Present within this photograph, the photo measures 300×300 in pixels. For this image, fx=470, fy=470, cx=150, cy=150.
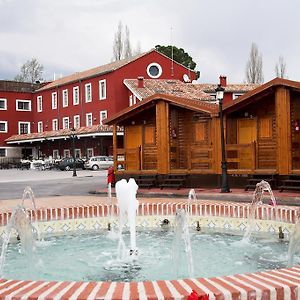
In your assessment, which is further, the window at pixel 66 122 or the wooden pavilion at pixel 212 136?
the window at pixel 66 122

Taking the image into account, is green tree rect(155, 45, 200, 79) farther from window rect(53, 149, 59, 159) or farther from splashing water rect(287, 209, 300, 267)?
splashing water rect(287, 209, 300, 267)

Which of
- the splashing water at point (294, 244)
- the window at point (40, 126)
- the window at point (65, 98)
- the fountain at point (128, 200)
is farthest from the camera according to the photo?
the window at point (40, 126)

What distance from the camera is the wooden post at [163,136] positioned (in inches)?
775

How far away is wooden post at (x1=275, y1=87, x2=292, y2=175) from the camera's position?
1658 cm

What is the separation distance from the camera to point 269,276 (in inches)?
155

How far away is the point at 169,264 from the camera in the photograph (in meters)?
7.04

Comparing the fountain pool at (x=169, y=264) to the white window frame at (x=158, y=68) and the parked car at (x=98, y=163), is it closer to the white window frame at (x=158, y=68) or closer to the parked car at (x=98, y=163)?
the parked car at (x=98, y=163)

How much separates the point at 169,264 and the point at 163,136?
42.5 ft

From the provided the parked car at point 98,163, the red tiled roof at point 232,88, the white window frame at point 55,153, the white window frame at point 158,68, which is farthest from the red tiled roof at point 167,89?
the white window frame at point 55,153

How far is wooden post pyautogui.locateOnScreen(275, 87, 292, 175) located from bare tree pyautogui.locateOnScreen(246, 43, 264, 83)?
3955cm

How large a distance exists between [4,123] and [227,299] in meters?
59.0

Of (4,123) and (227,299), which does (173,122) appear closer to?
(227,299)

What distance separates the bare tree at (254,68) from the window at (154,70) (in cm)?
1179

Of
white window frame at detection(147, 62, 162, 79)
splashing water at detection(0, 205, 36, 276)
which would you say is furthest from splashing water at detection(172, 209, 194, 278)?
white window frame at detection(147, 62, 162, 79)
